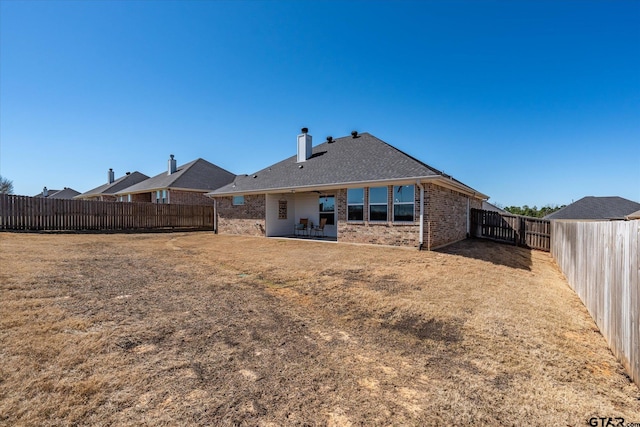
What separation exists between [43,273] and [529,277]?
41.1 feet

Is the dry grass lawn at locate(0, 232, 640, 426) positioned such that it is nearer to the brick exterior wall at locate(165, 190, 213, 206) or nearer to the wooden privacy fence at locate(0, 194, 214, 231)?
the wooden privacy fence at locate(0, 194, 214, 231)

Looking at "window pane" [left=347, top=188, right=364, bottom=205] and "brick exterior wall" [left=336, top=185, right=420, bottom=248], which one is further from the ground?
"window pane" [left=347, top=188, right=364, bottom=205]

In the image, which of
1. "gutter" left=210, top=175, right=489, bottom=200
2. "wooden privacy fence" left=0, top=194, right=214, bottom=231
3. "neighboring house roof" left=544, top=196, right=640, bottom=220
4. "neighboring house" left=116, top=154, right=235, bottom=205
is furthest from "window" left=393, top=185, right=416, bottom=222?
"neighboring house roof" left=544, top=196, right=640, bottom=220

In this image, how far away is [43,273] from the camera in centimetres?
662

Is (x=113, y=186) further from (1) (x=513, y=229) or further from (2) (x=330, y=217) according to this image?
(1) (x=513, y=229)

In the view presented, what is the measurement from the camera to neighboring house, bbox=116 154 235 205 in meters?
24.4

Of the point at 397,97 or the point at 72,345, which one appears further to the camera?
the point at 397,97

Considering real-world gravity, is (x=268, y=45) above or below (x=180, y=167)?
above

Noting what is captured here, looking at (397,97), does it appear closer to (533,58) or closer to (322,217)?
(533,58)

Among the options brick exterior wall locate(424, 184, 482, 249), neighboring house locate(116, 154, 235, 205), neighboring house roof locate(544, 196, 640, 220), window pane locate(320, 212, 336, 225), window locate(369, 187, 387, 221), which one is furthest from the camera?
neighboring house roof locate(544, 196, 640, 220)

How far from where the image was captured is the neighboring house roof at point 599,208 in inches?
1201

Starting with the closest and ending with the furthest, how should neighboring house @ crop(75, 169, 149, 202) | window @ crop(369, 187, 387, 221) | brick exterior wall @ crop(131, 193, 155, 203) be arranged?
window @ crop(369, 187, 387, 221)
brick exterior wall @ crop(131, 193, 155, 203)
neighboring house @ crop(75, 169, 149, 202)

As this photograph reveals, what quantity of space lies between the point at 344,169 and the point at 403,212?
3973 millimetres

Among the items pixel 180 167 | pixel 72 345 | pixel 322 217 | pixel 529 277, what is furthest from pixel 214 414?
pixel 180 167
